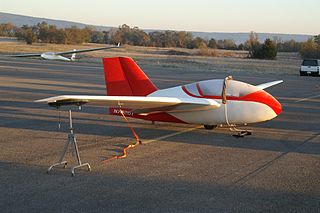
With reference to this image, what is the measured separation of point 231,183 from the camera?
712 cm

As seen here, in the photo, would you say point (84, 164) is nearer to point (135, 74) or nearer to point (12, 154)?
point (12, 154)

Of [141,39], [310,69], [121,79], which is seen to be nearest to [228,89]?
[121,79]

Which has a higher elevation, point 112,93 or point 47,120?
point 112,93

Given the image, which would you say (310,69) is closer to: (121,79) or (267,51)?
(121,79)

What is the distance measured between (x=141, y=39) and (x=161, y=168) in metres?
142

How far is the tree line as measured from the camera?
98.7 metres

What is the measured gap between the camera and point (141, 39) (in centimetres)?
14800

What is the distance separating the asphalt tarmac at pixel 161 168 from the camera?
614 cm

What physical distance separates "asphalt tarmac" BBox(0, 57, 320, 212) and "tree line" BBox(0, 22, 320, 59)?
241 ft

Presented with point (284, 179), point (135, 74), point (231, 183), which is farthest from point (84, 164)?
point (135, 74)

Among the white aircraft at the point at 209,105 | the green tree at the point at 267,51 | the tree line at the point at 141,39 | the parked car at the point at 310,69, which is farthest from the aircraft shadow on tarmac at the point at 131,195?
the tree line at the point at 141,39

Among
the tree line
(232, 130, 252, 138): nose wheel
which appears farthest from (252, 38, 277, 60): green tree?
(232, 130, 252, 138): nose wheel

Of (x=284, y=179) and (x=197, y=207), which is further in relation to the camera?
(x=284, y=179)

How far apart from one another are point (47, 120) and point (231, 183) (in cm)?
749
